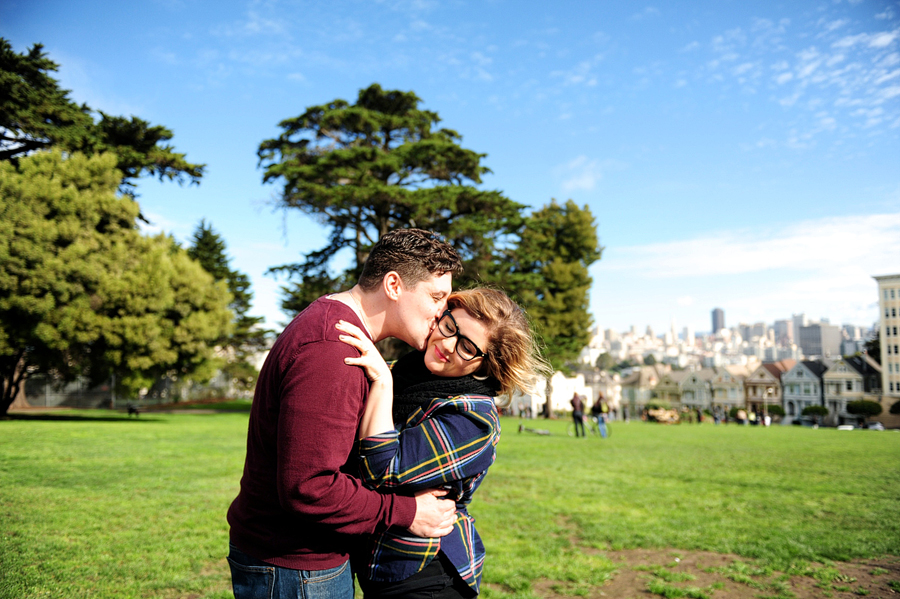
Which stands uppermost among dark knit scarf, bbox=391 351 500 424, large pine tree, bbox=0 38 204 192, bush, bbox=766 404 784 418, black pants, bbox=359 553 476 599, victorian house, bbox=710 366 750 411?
large pine tree, bbox=0 38 204 192

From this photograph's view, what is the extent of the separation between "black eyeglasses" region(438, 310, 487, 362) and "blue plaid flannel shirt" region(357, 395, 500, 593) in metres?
0.17

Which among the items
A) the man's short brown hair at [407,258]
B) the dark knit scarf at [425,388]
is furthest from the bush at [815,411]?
the man's short brown hair at [407,258]

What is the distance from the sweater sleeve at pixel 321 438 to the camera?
1.63m

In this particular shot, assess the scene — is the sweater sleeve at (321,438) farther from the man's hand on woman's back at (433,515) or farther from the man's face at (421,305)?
the man's face at (421,305)

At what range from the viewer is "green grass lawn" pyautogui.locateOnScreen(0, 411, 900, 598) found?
499cm

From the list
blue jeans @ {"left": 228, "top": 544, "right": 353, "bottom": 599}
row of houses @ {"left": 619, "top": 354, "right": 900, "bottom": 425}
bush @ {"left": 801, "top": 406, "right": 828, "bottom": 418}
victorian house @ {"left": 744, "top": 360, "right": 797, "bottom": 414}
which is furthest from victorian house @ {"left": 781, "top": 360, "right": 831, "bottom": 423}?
blue jeans @ {"left": 228, "top": 544, "right": 353, "bottom": 599}

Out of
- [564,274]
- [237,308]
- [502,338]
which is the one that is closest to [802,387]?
[564,274]

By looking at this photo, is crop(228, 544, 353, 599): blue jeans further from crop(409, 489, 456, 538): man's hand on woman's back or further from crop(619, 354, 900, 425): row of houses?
crop(619, 354, 900, 425): row of houses

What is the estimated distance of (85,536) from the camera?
18.7 ft

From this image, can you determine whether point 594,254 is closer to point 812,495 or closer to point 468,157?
point 468,157

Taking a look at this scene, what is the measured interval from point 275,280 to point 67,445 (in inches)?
542

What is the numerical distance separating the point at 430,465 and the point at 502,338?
1.96 feet

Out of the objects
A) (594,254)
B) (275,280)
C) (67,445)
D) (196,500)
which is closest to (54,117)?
(275,280)

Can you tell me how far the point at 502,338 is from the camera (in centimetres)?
217
